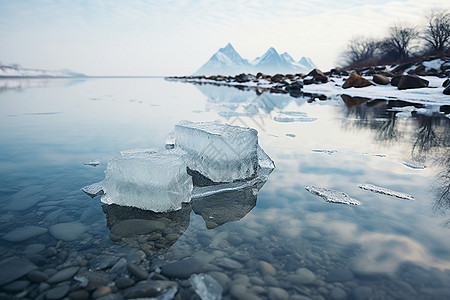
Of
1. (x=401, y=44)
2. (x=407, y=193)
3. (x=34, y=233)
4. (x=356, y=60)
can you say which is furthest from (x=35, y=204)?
(x=356, y=60)

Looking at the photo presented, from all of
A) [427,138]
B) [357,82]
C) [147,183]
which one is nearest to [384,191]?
[147,183]

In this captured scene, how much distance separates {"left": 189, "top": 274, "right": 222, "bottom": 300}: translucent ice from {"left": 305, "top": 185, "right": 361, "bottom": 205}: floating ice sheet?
50.8 inches

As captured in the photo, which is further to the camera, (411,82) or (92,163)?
(411,82)

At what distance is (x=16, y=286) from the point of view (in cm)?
128

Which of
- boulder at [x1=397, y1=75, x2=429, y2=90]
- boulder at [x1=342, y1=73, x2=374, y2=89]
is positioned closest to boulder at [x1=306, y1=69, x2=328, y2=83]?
boulder at [x1=342, y1=73, x2=374, y2=89]

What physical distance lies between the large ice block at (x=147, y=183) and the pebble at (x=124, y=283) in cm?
71

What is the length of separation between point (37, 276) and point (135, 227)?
1.87 feet

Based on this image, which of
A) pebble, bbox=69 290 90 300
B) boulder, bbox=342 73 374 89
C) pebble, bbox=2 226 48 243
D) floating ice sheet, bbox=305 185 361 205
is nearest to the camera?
pebble, bbox=69 290 90 300

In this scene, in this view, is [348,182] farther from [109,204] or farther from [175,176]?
[109,204]

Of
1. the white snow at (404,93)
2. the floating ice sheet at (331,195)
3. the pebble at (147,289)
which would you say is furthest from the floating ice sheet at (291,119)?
the white snow at (404,93)

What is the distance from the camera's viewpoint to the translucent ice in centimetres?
125

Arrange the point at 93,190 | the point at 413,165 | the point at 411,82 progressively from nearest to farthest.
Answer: the point at 93,190, the point at 413,165, the point at 411,82

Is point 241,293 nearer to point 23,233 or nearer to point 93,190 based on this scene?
point 23,233

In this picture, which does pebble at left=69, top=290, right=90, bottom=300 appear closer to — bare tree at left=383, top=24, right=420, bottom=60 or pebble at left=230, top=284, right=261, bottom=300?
pebble at left=230, top=284, right=261, bottom=300
